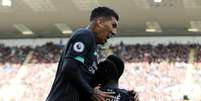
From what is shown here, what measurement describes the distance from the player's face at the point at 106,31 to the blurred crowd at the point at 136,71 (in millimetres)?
16378

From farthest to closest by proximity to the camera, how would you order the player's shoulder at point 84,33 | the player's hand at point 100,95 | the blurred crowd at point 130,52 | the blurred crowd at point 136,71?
the blurred crowd at point 130,52 → the blurred crowd at point 136,71 → the player's shoulder at point 84,33 → the player's hand at point 100,95

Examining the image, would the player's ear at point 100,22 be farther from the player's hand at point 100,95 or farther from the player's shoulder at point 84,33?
the player's hand at point 100,95

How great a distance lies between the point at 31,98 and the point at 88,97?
18.3m

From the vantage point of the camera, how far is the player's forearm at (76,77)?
3594mm

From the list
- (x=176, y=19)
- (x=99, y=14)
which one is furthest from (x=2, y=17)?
(x=99, y=14)

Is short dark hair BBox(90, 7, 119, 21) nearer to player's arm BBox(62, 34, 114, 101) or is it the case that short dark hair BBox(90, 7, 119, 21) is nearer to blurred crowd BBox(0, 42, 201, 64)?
player's arm BBox(62, 34, 114, 101)

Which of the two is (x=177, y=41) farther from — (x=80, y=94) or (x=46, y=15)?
(x=80, y=94)

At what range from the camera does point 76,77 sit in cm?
360

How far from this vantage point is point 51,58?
81.1ft

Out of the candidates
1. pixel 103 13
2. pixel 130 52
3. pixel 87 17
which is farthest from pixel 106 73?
pixel 130 52

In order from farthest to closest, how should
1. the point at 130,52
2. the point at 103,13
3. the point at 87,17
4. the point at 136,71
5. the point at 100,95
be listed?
the point at 130,52 < the point at 87,17 < the point at 136,71 < the point at 103,13 < the point at 100,95

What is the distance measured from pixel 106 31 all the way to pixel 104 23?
0.06 m

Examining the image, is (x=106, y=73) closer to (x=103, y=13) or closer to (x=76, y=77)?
(x=76, y=77)

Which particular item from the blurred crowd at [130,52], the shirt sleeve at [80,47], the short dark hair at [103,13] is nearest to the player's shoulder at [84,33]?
the shirt sleeve at [80,47]
